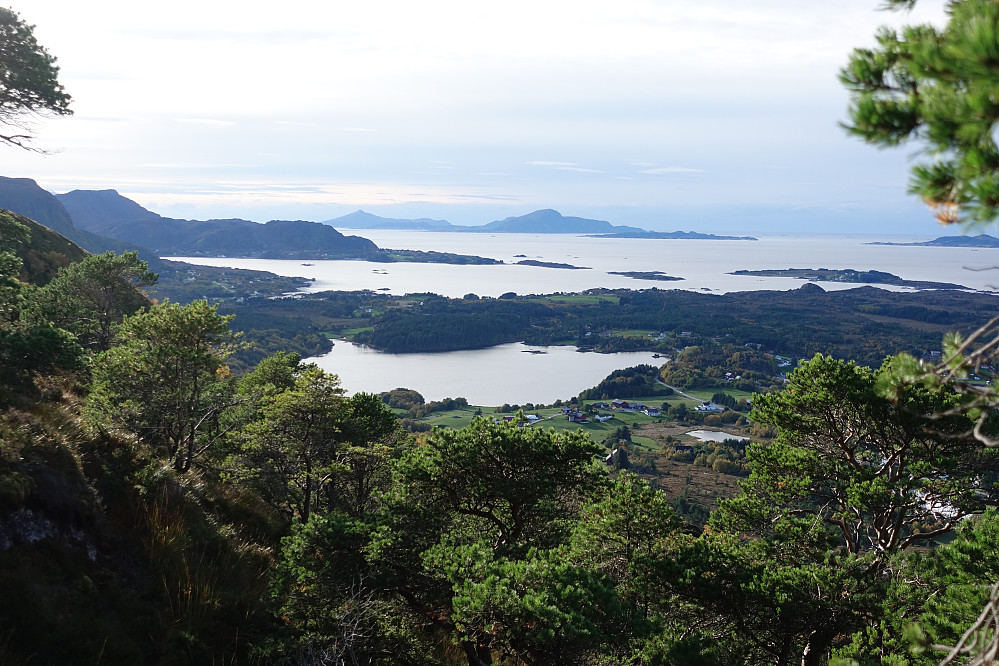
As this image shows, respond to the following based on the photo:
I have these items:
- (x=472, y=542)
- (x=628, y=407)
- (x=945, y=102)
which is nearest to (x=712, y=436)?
(x=628, y=407)

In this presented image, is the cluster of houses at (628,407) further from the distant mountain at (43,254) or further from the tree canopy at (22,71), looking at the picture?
the tree canopy at (22,71)

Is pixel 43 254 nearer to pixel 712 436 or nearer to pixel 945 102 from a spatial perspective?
pixel 945 102

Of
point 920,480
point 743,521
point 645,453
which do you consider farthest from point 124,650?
point 645,453

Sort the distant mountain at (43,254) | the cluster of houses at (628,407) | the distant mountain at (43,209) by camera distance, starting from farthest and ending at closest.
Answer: the distant mountain at (43,209) < the cluster of houses at (628,407) < the distant mountain at (43,254)

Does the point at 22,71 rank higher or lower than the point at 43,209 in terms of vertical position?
lower

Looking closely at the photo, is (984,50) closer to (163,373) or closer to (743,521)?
(743,521)

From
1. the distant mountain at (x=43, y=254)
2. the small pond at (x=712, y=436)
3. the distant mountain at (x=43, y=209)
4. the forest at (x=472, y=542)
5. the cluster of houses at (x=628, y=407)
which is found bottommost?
the small pond at (x=712, y=436)

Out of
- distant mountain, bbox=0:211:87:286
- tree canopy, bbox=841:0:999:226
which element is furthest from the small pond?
tree canopy, bbox=841:0:999:226

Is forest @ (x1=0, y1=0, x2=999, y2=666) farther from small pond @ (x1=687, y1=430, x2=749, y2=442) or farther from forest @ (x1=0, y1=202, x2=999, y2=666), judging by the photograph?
small pond @ (x1=687, y1=430, x2=749, y2=442)

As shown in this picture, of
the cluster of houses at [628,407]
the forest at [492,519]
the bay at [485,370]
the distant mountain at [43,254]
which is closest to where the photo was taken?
the forest at [492,519]

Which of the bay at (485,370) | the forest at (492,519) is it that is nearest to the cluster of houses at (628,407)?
the bay at (485,370)

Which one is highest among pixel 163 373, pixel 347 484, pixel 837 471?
pixel 163 373
